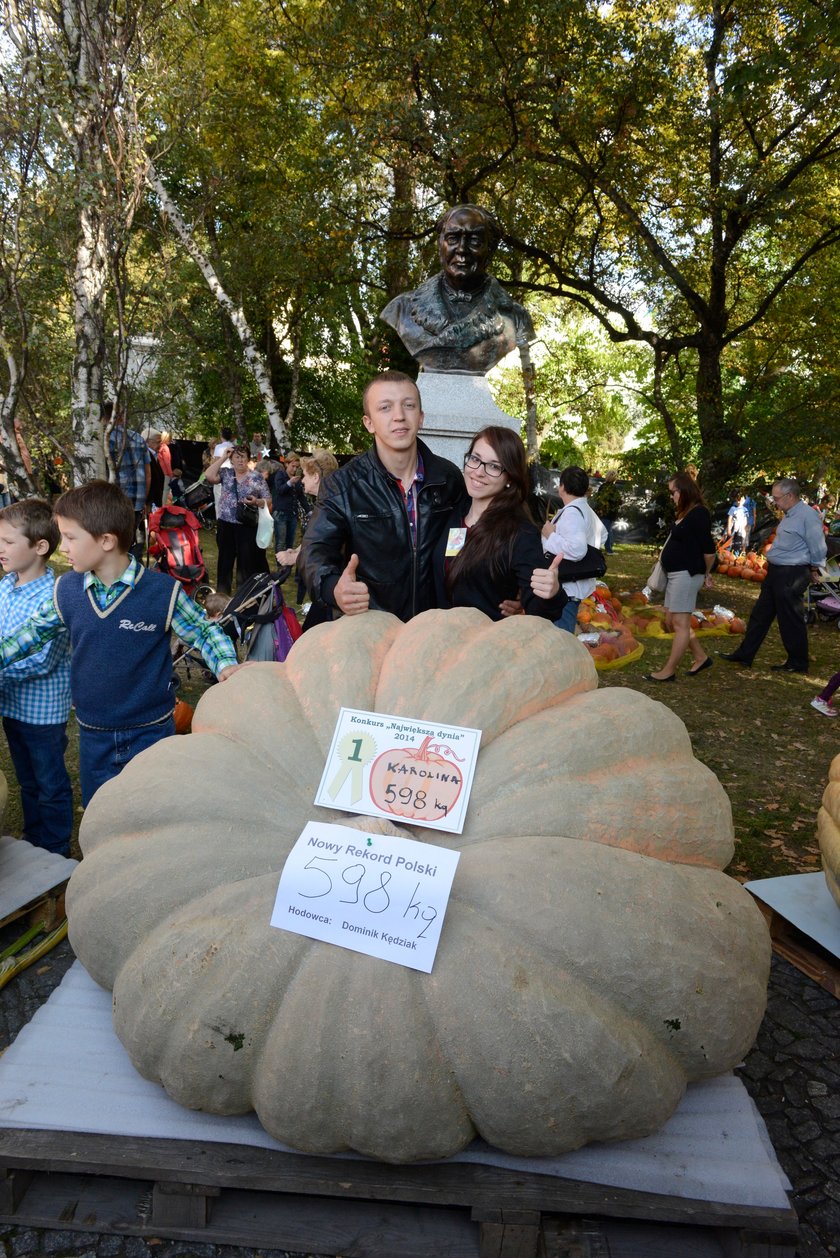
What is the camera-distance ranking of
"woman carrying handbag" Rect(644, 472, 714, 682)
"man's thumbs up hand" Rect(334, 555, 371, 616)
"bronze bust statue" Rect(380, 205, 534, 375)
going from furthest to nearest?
"woman carrying handbag" Rect(644, 472, 714, 682) → "bronze bust statue" Rect(380, 205, 534, 375) → "man's thumbs up hand" Rect(334, 555, 371, 616)

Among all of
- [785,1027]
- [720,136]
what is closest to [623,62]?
[720,136]

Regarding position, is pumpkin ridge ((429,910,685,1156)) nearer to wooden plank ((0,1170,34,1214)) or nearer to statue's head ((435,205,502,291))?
wooden plank ((0,1170,34,1214))

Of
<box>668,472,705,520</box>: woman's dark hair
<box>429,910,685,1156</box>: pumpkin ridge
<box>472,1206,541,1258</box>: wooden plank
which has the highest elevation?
<box>668,472,705,520</box>: woman's dark hair

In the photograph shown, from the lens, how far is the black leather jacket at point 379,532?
2809 mm

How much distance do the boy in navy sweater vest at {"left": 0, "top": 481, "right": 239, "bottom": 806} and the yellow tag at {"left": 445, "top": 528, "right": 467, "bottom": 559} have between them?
2.98ft

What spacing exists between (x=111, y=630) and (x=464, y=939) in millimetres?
1842

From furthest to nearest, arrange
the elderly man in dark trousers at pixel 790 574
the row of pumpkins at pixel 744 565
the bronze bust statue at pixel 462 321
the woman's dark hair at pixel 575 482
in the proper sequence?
the row of pumpkins at pixel 744 565 < the elderly man in dark trousers at pixel 790 574 < the woman's dark hair at pixel 575 482 < the bronze bust statue at pixel 462 321

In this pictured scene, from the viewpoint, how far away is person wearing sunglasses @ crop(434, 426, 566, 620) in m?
2.73

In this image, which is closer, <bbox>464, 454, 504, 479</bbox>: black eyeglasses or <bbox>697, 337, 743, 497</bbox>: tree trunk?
<bbox>464, 454, 504, 479</bbox>: black eyeglasses

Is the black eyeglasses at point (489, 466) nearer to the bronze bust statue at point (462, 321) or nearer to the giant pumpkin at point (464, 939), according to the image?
the giant pumpkin at point (464, 939)

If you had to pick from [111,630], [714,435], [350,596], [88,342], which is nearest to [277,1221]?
[350,596]

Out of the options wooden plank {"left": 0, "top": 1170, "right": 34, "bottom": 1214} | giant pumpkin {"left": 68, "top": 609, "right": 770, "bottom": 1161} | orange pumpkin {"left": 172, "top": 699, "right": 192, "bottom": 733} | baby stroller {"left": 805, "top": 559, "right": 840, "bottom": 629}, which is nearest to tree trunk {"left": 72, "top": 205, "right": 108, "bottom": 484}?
orange pumpkin {"left": 172, "top": 699, "right": 192, "bottom": 733}

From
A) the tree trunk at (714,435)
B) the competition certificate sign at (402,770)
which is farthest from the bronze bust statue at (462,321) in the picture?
the tree trunk at (714,435)

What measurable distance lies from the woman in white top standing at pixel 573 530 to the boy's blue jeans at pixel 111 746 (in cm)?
324
